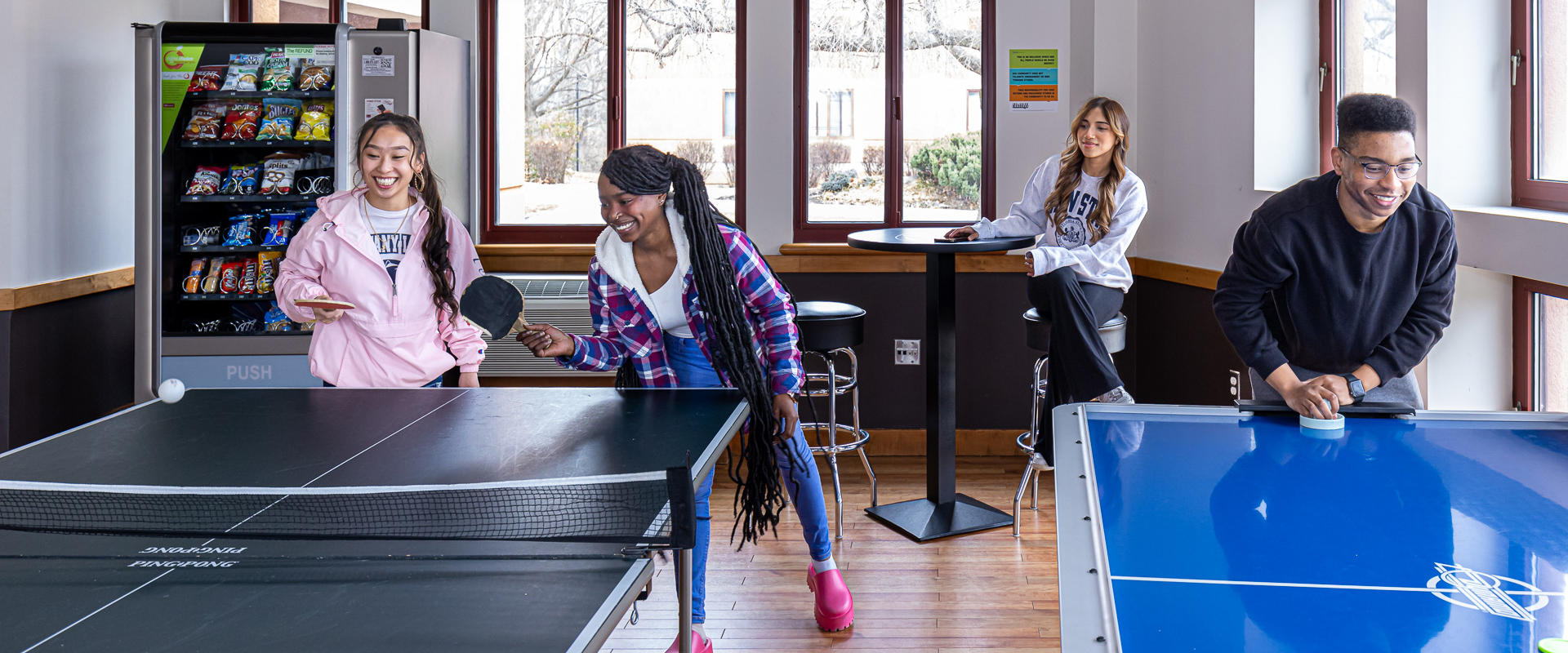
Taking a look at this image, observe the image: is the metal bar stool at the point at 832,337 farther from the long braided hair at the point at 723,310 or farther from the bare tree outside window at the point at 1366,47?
the bare tree outside window at the point at 1366,47

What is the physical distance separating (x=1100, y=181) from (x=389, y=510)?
9.32 ft

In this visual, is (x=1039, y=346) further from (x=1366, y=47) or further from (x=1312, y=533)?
(x=1312, y=533)

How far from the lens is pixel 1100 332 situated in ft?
12.1

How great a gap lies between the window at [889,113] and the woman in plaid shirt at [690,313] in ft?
7.99

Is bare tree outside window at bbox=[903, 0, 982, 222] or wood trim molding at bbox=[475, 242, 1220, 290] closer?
wood trim molding at bbox=[475, 242, 1220, 290]

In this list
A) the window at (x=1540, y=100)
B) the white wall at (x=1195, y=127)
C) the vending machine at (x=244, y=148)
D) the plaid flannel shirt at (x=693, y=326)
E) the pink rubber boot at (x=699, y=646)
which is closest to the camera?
the plaid flannel shirt at (x=693, y=326)

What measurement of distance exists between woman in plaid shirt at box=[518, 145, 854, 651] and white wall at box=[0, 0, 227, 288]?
2.48m

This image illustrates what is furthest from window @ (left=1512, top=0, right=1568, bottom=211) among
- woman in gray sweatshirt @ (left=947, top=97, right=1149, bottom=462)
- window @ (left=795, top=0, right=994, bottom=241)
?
window @ (left=795, top=0, right=994, bottom=241)

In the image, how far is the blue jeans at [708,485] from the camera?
2.62m

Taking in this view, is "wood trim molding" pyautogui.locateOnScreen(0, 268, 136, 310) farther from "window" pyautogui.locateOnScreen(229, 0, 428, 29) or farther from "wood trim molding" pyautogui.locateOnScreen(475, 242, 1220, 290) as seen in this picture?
"wood trim molding" pyautogui.locateOnScreen(475, 242, 1220, 290)

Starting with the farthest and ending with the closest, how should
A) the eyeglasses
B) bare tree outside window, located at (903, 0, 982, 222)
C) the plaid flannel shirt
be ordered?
1. bare tree outside window, located at (903, 0, 982, 222)
2. the plaid flannel shirt
3. the eyeglasses

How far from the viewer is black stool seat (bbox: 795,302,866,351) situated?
377cm

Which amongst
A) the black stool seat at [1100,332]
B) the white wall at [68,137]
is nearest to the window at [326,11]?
the white wall at [68,137]

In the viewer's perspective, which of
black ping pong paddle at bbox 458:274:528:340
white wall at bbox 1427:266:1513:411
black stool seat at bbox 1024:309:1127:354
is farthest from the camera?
black stool seat at bbox 1024:309:1127:354
